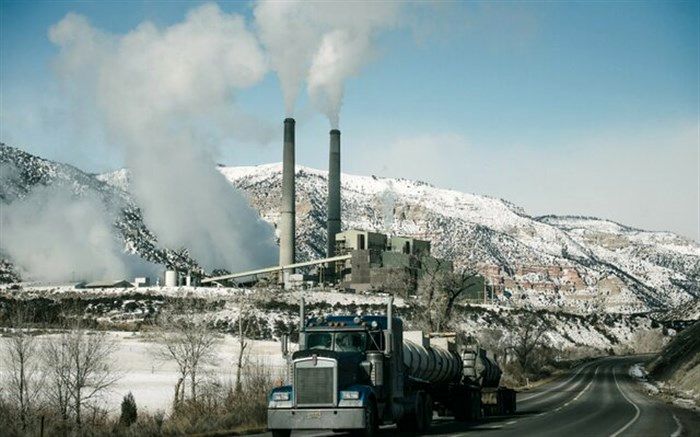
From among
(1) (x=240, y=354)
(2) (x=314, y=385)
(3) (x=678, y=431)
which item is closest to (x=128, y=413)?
(2) (x=314, y=385)

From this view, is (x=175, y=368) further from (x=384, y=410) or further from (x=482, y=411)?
(x=384, y=410)

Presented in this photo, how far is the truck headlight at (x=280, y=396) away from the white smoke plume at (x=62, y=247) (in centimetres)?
14651

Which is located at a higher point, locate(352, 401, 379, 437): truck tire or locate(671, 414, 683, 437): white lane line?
locate(352, 401, 379, 437): truck tire

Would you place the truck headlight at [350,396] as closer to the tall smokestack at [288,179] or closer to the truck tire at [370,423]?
the truck tire at [370,423]

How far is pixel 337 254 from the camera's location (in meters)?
168

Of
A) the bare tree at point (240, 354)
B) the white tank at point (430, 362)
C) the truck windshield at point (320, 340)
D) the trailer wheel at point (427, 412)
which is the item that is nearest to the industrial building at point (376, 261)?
the bare tree at point (240, 354)

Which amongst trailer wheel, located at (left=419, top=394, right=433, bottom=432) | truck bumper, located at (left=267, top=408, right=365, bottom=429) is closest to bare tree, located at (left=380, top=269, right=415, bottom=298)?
trailer wheel, located at (left=419, top=394, right=433, bottom=432)

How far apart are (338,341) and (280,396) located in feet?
8.47

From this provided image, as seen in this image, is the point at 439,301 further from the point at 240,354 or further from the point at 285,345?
the point at 285,345

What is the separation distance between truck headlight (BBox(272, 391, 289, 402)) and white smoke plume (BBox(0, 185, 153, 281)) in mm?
146511

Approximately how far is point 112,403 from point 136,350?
1460 inches

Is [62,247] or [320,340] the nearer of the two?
[320,340]

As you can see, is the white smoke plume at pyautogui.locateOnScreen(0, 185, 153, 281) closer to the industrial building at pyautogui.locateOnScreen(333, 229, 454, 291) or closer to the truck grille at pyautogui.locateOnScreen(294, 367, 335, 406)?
the industrial building at pyautogui.locateOnScreen(333, 229, 454, 291)

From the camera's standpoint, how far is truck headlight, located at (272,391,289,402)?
23.8m
